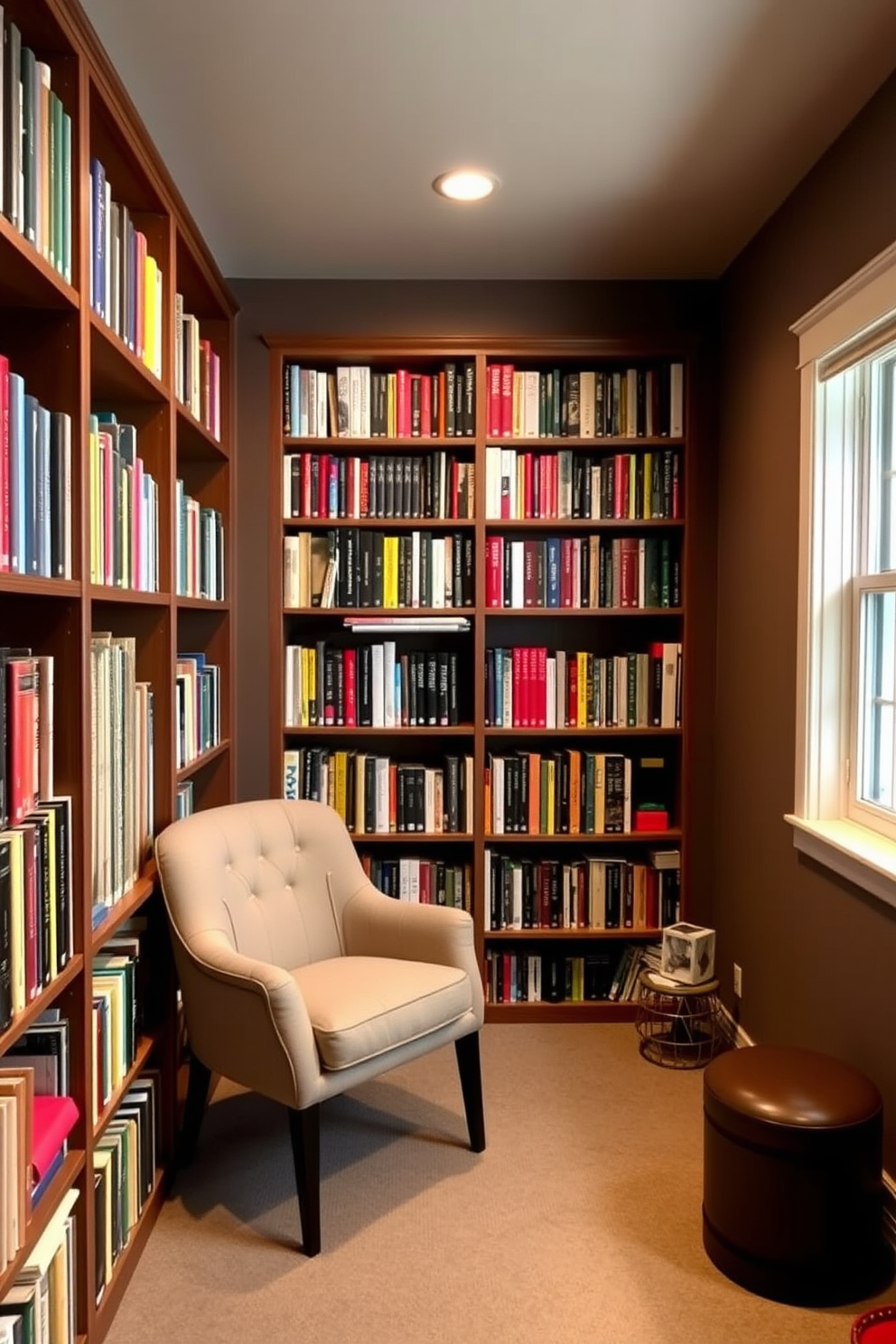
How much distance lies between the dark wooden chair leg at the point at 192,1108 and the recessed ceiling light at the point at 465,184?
2.34 metres

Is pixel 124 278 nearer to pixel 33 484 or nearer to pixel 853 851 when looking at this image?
pixel 33 484

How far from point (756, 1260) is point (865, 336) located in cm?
200

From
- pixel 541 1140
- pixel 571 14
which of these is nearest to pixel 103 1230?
pixel 541 1140

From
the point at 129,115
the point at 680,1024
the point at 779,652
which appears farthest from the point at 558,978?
the point at 129,115

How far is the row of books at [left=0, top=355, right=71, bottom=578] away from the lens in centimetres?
141

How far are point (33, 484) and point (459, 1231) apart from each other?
1808mm

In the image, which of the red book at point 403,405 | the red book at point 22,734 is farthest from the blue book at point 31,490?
the red book at point 403,405

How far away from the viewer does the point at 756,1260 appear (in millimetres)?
1902

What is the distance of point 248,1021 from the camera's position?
2.06m

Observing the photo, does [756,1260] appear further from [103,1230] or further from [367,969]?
[103,1230]

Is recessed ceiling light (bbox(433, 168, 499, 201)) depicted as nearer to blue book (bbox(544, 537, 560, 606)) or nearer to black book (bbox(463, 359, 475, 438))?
black book (bbox(463, 359, 475, 438))

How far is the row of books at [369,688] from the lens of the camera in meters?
3.23

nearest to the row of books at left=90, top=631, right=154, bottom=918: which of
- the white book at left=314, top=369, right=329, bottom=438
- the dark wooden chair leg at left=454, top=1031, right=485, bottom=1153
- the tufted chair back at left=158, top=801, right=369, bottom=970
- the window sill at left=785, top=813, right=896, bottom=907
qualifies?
the tufted chair back at left=158, top=801, right=369, bottom=970

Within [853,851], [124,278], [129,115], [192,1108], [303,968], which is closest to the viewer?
[129,115]
